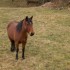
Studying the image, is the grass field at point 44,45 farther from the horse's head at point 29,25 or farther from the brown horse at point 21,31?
the horse's head at point 29,25

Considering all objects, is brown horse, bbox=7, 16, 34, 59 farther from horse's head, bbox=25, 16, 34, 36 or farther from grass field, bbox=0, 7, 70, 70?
grass field, bbox=0, 7, 70, 70

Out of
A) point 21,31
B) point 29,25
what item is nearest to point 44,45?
point 21,31

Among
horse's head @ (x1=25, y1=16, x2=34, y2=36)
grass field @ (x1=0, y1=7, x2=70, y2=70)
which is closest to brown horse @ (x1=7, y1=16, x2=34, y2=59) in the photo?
horse's head @ (x1=25, y1=16, x2=34, y2=36)

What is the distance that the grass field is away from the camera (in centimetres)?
822

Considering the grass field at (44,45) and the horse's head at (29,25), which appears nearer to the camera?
the horse's head at (29,25)

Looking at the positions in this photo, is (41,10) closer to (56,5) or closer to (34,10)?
(34,10)

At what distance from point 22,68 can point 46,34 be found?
4.45 m

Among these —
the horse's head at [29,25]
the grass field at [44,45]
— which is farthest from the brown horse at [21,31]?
the grass field at [44,45]

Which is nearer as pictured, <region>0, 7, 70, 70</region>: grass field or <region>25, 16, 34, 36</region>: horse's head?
<region>25, 16, 34, 36</region>: horse's head

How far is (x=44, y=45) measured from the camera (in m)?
10.3

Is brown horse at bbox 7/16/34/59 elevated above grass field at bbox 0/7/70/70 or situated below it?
above

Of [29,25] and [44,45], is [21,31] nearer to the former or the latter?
[29,25]

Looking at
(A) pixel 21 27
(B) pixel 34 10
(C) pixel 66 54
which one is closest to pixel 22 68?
(A) pixel 21 27

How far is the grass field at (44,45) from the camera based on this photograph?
8.22 meters
